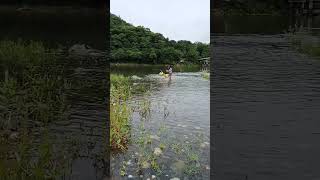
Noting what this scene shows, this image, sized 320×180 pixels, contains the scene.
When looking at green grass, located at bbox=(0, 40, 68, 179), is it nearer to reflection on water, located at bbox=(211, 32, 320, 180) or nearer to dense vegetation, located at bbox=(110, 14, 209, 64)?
reflection on water, located at bbox=(211, 32, 320, 180)

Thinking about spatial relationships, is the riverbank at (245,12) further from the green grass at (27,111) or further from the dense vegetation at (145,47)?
the green grass at (27,111)

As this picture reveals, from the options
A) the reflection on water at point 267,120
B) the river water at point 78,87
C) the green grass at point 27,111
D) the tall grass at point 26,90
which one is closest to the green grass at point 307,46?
the reflection on water at point 267,120

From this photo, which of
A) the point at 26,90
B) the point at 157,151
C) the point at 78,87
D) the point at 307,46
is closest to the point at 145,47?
the point at 307,46

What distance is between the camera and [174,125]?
376 inches

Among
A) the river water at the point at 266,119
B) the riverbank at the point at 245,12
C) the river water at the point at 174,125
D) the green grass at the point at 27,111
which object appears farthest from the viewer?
the riverbank at the point at 245,12

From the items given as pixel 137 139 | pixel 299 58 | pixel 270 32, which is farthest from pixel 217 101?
pixel 270 32

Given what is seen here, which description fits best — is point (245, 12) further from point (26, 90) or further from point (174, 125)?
point (26, 90)

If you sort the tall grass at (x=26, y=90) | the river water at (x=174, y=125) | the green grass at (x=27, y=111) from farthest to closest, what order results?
the tall grass at (x=26, y=90)
the river water at (x=174, y=125)
the green grass at (x=27, y=111)

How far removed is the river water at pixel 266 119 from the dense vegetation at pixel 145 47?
524cm

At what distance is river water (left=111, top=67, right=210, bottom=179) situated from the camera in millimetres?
7121

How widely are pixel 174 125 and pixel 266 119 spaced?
5.42ft

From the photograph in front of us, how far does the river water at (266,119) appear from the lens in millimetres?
6957

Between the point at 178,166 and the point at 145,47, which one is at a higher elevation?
the point at 145,47

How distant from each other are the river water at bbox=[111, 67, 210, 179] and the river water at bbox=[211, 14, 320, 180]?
30 centimetres
